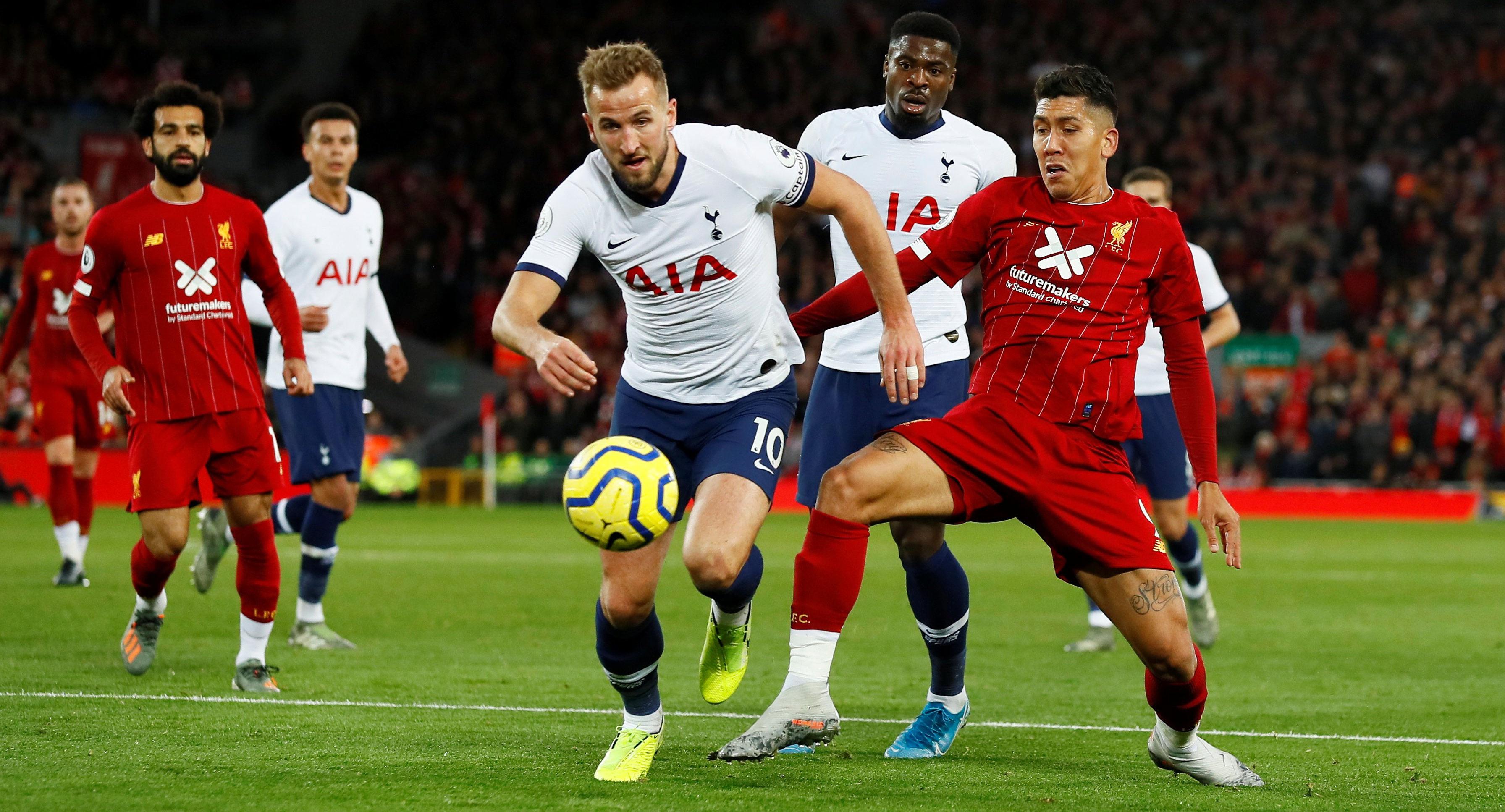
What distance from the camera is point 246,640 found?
7.42m

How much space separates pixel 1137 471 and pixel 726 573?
5.21m

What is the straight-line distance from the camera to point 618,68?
5207 mm

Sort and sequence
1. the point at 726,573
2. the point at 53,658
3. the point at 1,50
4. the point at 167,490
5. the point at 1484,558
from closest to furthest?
the point at 726,573
the point at 167,490
the point at 53,658
the point at 1484,558
the point at 1,50

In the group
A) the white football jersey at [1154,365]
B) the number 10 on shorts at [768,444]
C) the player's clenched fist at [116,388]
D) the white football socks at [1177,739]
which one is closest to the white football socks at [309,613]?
the player's clenched fist at [116,388]

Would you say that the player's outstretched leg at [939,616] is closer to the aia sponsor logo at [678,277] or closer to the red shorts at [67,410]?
the aia sponsor logo at [678,277]

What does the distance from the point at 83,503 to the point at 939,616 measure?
8512 mm

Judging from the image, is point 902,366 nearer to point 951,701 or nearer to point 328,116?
point 951,701

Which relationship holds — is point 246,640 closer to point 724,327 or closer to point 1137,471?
point 724,327

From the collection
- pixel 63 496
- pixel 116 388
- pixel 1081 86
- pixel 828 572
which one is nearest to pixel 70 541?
pixel 63 496

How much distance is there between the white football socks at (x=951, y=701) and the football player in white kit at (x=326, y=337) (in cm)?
412

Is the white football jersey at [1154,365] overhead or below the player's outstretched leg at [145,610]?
overhead

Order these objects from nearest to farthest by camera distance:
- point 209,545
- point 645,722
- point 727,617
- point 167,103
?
point 645,722, point 727,617, point 167,103, point 209,545

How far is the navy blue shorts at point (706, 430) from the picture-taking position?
557 cm

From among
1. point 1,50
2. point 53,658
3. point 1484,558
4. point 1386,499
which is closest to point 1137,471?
point 53,658
